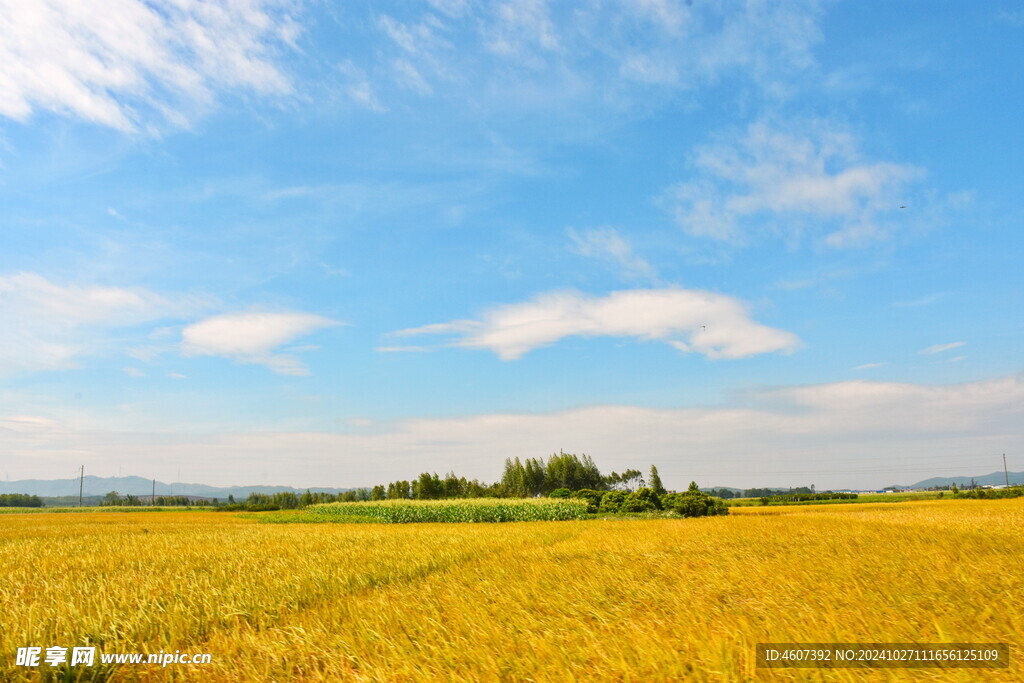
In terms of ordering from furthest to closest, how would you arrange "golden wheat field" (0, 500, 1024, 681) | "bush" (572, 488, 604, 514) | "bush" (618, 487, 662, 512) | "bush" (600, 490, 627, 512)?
"bush" (572, 488, 604, 514)
"bush" (600, 490, 627, 512)
"bush" (618, 487, 662, 512)
"golden wheat field" (0, 500, 1024, 681)

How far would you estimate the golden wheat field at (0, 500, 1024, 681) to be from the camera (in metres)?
5.13

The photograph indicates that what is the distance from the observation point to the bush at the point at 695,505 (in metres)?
41.2

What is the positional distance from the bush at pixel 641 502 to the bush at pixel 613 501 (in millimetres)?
786

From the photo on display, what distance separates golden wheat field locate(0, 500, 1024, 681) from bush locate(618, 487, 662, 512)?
2896cm

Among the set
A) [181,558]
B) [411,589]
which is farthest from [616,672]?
[181,558]

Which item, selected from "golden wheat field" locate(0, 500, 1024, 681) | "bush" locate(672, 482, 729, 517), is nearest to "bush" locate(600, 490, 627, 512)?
"bush" locate(672, 482, 729, 517)

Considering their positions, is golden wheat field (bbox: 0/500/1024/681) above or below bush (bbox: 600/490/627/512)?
above

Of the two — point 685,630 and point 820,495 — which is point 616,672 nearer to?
point 685,630

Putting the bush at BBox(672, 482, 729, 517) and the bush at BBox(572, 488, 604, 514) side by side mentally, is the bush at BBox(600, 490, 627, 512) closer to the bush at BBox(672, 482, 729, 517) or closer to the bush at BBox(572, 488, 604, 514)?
the bush at BBox(572, 488, 604, 514)

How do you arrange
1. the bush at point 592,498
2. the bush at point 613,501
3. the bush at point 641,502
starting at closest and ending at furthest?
the bush at point 641,502 → the bush at point 613,501 → the bush at point 592,498

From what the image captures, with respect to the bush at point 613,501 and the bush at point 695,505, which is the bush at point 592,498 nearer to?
the bush at point 613,501

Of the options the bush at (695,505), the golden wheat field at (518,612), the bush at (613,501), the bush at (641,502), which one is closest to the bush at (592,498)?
the bush at (613,501)

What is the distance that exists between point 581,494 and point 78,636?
1912 inches

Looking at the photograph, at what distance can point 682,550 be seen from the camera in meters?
13.8
